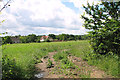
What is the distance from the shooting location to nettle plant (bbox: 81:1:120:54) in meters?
3.81

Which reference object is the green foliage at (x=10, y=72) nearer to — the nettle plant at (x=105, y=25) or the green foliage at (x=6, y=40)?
the green foliage at (x=6, y=40)

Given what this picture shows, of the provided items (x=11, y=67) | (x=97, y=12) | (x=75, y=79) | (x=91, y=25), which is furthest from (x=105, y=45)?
(x=11, y=67)

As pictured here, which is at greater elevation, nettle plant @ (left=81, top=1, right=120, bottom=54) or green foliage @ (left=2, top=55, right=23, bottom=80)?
nettle plant @ (left=81, top=1, right=120, bottom=54)

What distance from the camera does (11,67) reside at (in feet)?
12.7

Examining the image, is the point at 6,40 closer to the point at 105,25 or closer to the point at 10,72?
the point at 10,72

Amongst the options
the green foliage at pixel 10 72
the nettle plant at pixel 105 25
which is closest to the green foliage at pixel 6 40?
the green foliage at pixel 10 72

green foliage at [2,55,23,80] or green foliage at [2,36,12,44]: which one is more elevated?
green foliage at [2,36,12,44]

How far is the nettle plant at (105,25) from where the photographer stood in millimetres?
3812

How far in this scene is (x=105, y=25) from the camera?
3.89m

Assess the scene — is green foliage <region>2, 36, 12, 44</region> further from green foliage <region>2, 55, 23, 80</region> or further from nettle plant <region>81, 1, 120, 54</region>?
nettle plant <region>81, 1, 120, 54</region>

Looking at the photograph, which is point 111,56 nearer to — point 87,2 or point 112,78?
point 112,78

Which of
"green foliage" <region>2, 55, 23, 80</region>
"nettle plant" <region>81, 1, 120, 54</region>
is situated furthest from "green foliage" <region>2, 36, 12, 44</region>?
"nettle plant" <region>81, 1, 120, 54</region>

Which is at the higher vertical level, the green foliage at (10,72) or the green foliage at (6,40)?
the green foliage at (6,40)

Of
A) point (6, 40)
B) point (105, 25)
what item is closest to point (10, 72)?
point (6, 40)
